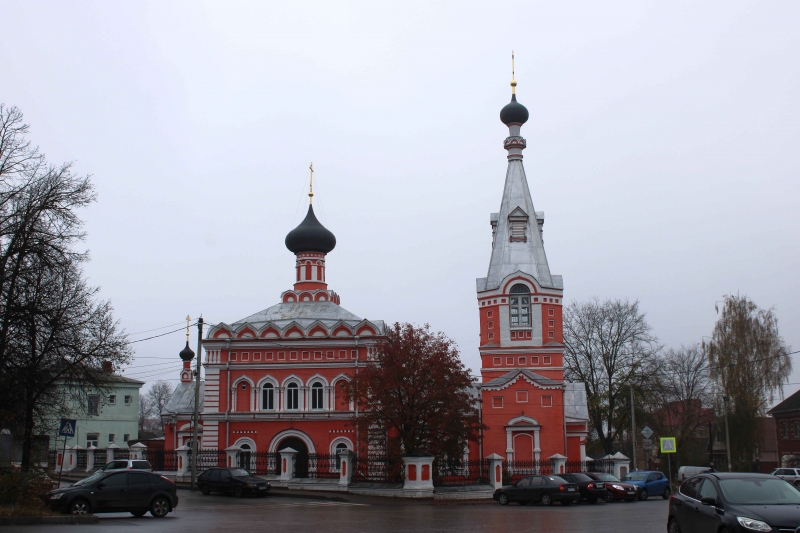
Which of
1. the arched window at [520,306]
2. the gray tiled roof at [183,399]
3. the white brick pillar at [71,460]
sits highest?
the arched window at [520,306]

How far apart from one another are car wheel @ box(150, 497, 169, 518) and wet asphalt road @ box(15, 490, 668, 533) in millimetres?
267

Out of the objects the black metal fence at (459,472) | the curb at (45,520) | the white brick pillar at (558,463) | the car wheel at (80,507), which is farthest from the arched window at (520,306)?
the curb at (45,520)

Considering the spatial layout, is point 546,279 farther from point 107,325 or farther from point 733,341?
point 107,325

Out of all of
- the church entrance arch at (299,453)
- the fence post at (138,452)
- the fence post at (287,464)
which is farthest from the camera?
the fence post at (138,452)

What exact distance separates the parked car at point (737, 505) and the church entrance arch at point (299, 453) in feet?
96.0

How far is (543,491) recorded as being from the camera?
90.2 feet

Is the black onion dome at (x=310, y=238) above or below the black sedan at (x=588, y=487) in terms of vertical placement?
above

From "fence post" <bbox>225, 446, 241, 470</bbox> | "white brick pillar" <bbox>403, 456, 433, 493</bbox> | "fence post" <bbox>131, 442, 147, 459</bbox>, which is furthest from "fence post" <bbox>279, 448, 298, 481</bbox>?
"fence post" <bbox>131, 442, 147, 459</bbox>

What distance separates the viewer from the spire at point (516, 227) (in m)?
43.9

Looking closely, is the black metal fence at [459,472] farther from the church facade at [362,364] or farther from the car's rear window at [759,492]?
the car's rear window at [759,492]

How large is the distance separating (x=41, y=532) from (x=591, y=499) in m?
19.7

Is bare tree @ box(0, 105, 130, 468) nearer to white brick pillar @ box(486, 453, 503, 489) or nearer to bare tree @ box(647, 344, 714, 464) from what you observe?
white brick pillar @ box(486, 453, 503, 489)

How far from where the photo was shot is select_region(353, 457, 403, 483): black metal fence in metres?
31.3

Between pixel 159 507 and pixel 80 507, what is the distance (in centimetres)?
206
